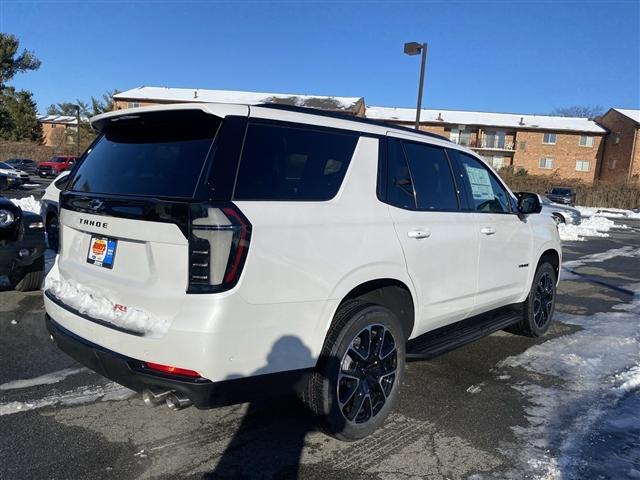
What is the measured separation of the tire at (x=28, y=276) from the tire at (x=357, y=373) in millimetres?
4116

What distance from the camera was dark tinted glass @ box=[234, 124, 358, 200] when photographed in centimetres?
259

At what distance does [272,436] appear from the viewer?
10.3ft

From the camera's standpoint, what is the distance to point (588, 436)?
10.9 feet

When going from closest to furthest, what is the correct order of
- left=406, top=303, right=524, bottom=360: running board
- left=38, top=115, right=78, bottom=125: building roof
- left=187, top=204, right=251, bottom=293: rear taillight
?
left=187, top=204, right=251, bottom=293: rear taillight, left=406, top=303, right=524, bottom=360: running board, left=38, top=115, right=78, bottom=125: building roof

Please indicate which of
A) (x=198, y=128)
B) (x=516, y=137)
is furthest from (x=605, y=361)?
(x=516, y=137)

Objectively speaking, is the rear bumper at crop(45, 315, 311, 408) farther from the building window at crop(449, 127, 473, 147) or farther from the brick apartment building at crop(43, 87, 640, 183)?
the building window at crop(449, 127, 473, 147)

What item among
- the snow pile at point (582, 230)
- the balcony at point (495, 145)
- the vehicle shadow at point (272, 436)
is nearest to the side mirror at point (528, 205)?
the vehicle shadow at point (272, 436)

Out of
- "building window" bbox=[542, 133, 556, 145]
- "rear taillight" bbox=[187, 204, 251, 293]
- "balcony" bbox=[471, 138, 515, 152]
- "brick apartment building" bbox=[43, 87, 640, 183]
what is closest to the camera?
"rear taillight" bbox=[187, 204, 251, 293]

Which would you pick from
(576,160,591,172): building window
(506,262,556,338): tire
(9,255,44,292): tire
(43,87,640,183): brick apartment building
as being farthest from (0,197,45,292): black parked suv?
(576,160,591,172): building window

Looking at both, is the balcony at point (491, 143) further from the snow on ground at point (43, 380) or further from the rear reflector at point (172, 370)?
the rear reflector at point (172, 370)

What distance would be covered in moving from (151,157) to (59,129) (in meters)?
79.9

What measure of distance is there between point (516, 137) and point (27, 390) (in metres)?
57.5

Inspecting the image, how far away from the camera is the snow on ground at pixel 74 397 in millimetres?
3410

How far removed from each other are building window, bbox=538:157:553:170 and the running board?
55.0 metres
